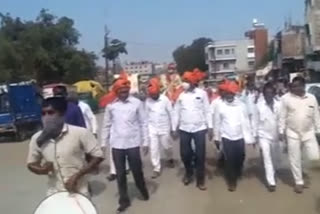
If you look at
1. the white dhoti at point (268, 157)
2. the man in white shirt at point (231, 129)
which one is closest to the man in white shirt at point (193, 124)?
the man in white shirt at point (231, 129)

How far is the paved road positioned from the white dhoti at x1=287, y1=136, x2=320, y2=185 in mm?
401

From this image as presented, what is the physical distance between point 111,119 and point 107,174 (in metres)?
2.95

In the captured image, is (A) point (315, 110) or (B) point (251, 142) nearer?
(A) point (315, 110)

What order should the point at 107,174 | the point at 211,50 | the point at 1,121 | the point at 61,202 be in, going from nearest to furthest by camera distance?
the point at 61,202 → the point at 107,174 → the point at 1,121 → the point at 211,50

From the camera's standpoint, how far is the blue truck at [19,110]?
2628 cm

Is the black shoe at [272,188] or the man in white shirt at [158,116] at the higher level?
the man in white shirt at [158,116]

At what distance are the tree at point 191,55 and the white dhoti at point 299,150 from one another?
288 ft

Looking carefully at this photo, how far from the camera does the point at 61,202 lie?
5.32 meters

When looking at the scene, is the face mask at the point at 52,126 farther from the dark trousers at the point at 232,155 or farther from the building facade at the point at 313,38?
the building facade at the point at 313,38

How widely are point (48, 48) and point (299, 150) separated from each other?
51173 mm

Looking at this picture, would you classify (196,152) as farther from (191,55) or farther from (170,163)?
(191,55)

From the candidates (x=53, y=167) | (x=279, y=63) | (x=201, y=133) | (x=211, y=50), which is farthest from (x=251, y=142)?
(x=211, y=50)

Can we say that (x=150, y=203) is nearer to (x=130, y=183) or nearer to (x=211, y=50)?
(x=130, y=183)

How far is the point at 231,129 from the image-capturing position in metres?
11.0
